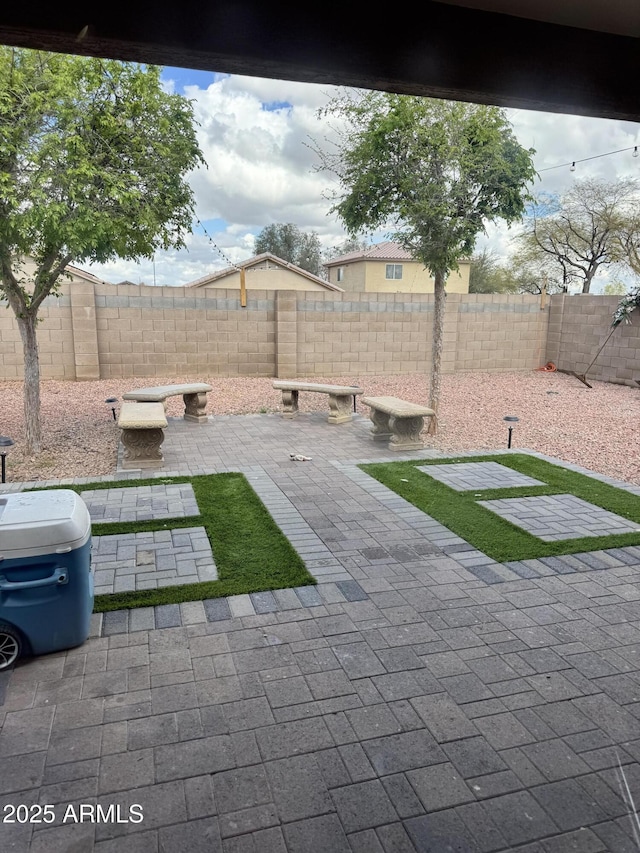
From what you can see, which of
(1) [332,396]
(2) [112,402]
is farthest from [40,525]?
(1) [332,396]

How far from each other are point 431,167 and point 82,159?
13.9ft

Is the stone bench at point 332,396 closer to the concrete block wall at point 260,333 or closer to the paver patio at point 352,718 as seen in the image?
the concrete block wall at point 260,333

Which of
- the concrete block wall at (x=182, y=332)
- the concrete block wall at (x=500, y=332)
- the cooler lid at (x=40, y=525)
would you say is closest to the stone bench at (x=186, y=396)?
the concrete block wall at (x=182, y=332)

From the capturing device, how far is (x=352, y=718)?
2.51 meters

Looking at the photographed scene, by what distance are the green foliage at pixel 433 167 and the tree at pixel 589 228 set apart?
64.4ft

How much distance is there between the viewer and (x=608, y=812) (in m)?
2.06

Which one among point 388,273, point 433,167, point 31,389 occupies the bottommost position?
point 31,389

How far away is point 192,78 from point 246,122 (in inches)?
107

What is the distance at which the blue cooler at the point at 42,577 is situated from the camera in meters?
2.71

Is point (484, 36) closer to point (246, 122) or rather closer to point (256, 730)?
point (256, 730)

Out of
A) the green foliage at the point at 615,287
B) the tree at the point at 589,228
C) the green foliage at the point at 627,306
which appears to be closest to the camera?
the green foliage at the point at 627,306

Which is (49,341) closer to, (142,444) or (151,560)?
(142,444)

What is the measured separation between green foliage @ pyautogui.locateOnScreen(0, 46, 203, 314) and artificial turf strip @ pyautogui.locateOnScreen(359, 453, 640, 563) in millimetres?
3616

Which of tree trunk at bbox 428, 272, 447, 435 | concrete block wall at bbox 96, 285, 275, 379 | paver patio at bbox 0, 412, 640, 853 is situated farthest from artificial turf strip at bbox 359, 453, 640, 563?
concrete block wall at bbox 96, 285, 275, 379
